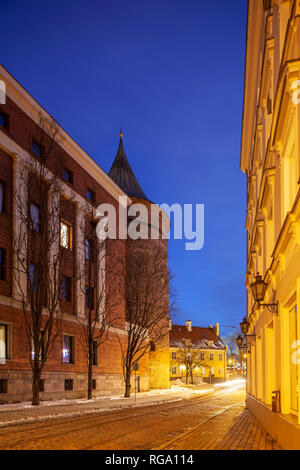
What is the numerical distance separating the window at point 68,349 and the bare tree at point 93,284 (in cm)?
85

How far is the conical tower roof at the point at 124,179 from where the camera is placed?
5579 cm

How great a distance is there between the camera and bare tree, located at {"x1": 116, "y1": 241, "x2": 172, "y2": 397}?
3938 cm

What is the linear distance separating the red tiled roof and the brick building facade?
49247 millimetres

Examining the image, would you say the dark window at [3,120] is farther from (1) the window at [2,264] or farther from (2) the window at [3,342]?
(2) the window at [3,342]

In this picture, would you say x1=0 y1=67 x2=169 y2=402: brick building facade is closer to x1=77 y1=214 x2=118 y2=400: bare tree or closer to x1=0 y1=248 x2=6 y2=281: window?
x1=0 y1=248 x2=6 y2=281: window

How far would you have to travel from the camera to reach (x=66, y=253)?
3278 centimetres

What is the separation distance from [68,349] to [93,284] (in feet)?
17.7

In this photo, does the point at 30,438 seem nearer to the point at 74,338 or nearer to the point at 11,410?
the point at 11,410

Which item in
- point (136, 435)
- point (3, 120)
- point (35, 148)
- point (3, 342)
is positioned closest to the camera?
point (136, 435)

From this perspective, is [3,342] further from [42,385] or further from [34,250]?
[34,250]

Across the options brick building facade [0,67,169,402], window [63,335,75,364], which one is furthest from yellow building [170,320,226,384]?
window [63,335,75,364]

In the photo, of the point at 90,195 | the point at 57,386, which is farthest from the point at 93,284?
the point at 57,386

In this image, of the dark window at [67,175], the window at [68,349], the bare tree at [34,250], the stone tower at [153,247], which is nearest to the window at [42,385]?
the bare tree at [34,250]
